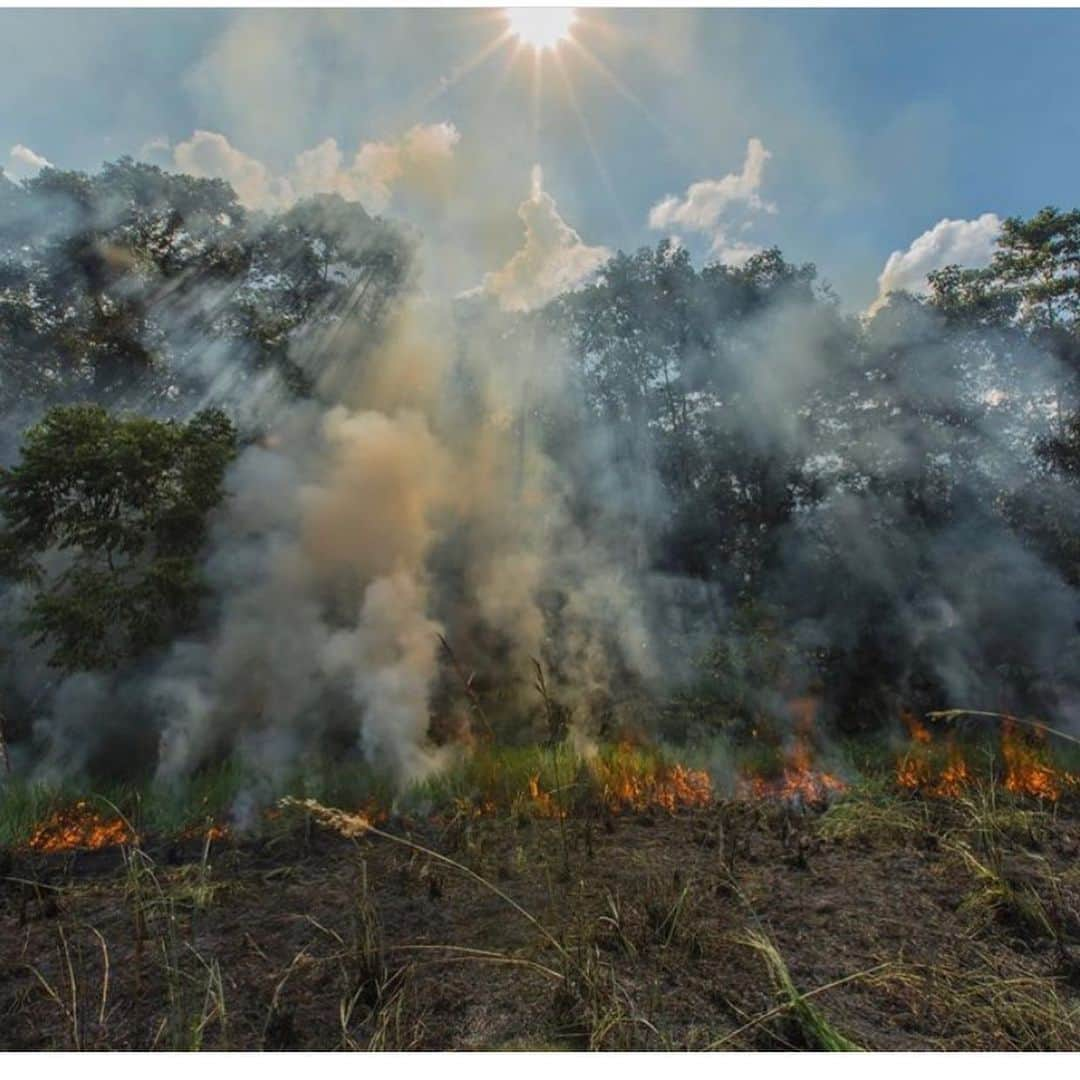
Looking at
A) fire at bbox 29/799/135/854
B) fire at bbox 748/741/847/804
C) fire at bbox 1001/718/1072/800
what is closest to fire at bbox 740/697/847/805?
fire at bbox 748/741/847/804

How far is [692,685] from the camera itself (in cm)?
932

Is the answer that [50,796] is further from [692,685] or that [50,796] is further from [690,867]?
[692,685]

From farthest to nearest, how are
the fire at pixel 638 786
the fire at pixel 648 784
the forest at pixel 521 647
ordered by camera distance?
1. the fire at pixel 648 784
2. the fire at pixel 638 786
3. the forest at pixel 521 647

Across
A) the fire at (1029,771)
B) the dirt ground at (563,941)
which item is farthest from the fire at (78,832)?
the fire at (1029,771)

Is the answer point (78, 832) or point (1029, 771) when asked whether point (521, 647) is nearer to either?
point (78, 832)

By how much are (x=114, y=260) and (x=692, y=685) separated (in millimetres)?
13768

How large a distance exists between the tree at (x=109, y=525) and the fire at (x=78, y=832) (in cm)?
192

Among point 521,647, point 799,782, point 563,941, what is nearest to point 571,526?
point 521,647

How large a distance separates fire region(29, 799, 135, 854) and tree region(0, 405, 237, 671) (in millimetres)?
1917

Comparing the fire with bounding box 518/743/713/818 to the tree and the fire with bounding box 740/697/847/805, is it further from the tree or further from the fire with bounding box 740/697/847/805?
the tree

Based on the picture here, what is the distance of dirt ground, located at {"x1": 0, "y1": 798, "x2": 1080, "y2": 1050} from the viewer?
2367mm

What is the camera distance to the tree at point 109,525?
6797 millimetres

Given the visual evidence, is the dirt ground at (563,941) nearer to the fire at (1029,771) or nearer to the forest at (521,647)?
the forest at (521,647)

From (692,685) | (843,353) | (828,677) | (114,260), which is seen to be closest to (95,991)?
(692,685)
